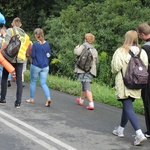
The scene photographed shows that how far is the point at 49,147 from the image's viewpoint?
20.0 ft

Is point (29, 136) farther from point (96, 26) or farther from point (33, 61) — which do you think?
point (96, 26)

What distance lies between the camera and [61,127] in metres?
7.32

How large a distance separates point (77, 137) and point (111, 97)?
12.8 feet

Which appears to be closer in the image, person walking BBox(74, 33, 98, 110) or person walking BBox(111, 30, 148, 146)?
person walking BBox(111, 30, 148, 146)

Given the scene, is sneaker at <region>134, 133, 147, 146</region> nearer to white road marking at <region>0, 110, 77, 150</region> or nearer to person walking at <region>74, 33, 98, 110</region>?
white road marking at <region>0, 110, 77, 150</region>

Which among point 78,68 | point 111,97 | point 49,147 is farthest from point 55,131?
point 111,97

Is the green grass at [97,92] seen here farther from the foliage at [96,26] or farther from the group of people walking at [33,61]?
the foliage at [96,26]

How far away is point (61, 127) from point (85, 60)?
221 cm

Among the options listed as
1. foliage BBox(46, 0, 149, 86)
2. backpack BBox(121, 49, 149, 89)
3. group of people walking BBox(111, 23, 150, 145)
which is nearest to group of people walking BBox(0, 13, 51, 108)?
group of people walking BBox(111, 23, 150, 145)

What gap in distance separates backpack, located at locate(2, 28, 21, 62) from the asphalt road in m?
1.08

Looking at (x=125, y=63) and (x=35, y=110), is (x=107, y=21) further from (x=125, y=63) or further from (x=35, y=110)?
(x=125, y=63)

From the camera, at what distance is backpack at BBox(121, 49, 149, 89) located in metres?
6.37

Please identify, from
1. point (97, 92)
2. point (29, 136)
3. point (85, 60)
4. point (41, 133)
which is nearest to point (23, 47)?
point (85, 60)

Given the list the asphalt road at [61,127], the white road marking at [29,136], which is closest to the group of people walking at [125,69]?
the asphalt road at [61,127]
